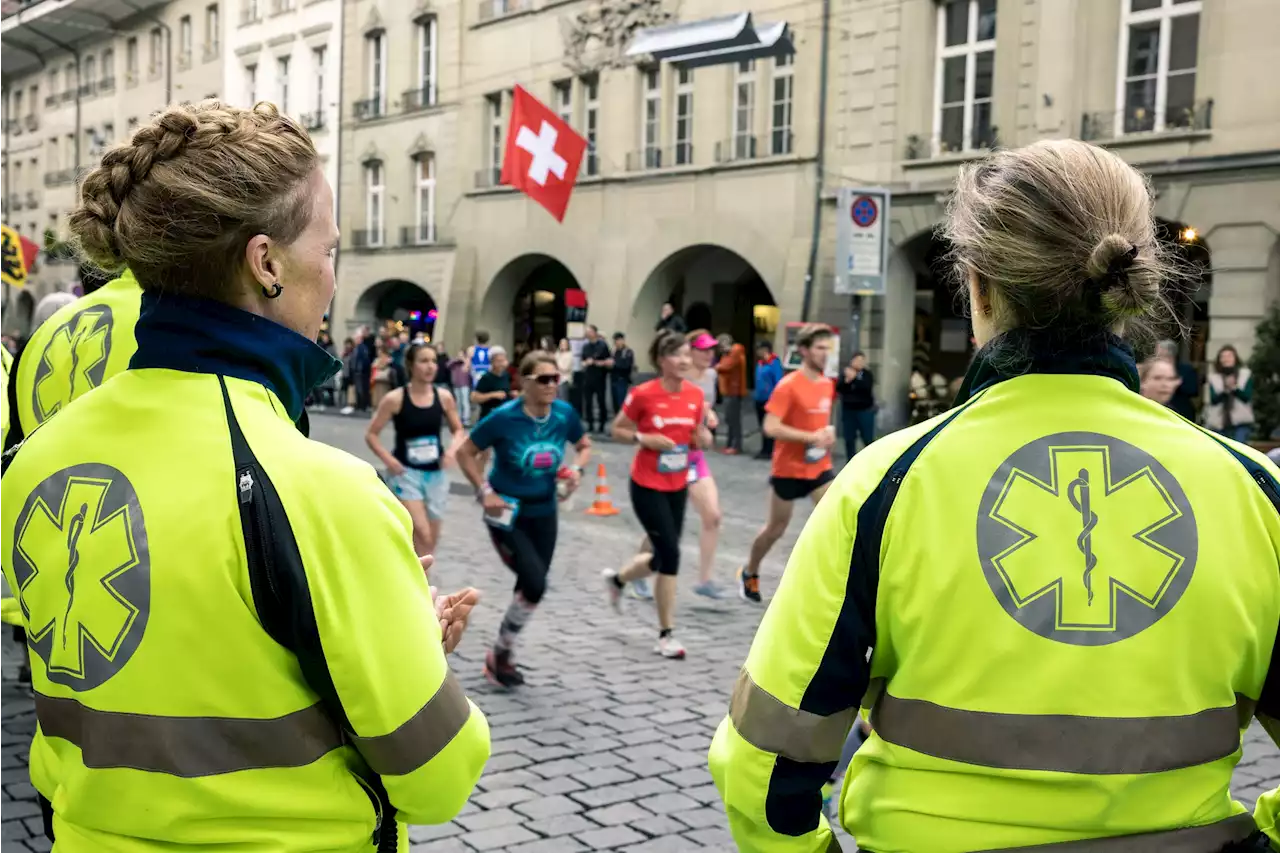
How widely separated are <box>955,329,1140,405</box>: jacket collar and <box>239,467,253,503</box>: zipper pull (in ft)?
3.44

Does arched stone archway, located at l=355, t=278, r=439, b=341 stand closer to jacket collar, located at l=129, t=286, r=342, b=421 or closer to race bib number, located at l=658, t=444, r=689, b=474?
race bib number, located at l=658, t=444, r=689, b=474

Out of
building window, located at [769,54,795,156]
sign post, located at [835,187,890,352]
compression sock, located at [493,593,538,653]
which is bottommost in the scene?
compression sock, located at [493,593,538,653]

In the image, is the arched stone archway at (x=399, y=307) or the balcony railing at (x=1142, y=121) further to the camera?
the arched stone archway at (x=399, y=307)

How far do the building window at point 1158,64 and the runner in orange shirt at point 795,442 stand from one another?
1137 cm

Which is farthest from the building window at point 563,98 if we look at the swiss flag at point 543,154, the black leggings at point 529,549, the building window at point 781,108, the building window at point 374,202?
the black leggings at point 529,549

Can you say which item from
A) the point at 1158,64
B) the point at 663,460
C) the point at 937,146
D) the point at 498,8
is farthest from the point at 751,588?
the point at 498,8

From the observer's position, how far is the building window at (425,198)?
32.6 meters

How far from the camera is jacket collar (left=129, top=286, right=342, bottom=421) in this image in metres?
1.76

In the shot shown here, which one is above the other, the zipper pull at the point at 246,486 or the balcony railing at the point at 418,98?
the balcony railing at the point at 418,98

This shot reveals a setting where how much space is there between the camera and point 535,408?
6.88m

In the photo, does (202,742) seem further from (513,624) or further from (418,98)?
(418,98)

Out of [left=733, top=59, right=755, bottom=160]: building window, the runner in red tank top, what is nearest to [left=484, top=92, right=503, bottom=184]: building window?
[left=733, top=59, right=755, bottom=160]: building window

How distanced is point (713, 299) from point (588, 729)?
22.8 meters

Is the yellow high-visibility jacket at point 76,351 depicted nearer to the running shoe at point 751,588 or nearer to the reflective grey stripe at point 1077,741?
the reflective grey stripe at point 1077,741
